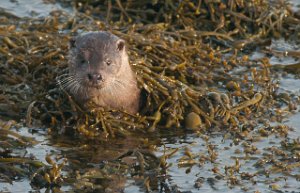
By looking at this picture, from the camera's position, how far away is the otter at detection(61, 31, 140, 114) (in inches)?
266

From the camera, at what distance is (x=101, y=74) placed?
672 cm

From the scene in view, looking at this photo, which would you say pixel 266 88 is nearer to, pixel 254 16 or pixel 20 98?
pixel 254 16

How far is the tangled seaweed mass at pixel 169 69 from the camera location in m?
7.09

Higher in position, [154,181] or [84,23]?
[84,23]

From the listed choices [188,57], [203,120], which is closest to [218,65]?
[188,57]

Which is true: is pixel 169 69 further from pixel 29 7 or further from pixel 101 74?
pixel 29 7

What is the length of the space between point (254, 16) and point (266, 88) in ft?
4.41

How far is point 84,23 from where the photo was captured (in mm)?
8711

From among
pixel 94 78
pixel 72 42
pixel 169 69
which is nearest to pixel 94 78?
pixel 94 78

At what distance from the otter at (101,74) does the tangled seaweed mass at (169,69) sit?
0.25ft

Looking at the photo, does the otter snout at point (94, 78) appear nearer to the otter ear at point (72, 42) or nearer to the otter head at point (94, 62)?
the otter head at point (94, 62)

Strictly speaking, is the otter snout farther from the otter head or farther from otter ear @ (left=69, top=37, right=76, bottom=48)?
otter ear @ (left=69, top=37, right=76, bottom=48)

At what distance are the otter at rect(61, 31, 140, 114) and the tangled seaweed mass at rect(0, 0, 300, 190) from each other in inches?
3.0

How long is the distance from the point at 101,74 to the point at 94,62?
0.45ft
